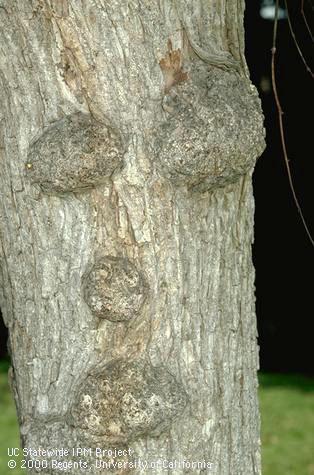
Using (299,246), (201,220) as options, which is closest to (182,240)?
(201,220)

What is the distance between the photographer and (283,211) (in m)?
8.09

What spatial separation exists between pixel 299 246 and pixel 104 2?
6.31 m

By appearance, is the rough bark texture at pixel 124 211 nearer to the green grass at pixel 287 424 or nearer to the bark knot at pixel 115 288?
the bark knot at pixel 115 288

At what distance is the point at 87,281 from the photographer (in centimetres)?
208

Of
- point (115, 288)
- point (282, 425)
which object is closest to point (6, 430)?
point (282, 425)

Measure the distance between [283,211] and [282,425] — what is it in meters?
2.24

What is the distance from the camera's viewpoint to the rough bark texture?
204 centimetres

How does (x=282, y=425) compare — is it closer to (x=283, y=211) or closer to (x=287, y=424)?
(x=287, y=424)

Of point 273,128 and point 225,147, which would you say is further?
point 273,128

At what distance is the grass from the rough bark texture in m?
3.87

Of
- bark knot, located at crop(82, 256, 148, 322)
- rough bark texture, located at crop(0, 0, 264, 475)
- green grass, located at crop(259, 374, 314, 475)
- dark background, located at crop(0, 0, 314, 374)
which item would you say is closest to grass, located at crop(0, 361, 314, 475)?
green grass, located at crop(259, 374, 314, 475)

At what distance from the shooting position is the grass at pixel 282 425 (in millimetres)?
5902

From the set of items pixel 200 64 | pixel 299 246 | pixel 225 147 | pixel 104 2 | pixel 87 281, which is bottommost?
pixel 299 246

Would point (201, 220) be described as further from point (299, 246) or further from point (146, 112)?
point (299, 246)
